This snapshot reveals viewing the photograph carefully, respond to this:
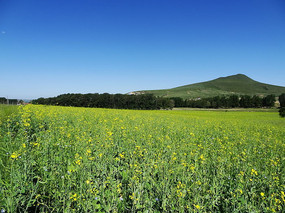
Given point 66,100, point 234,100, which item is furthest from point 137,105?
point 234,100

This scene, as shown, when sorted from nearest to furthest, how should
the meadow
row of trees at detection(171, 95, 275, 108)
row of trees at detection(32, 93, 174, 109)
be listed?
the meadow, row of trees at detection(32, 93, 174, 109), row of trees at detection(171, 95, 275, 108)

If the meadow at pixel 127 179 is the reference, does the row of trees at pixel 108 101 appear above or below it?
above

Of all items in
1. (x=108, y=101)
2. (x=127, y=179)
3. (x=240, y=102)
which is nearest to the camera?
(x=127, y=179)

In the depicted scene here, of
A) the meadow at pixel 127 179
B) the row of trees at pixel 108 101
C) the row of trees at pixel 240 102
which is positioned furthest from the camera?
the row of trees at pixel 240 102

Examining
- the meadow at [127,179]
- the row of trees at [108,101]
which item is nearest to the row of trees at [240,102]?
the row of trees at [108,101]

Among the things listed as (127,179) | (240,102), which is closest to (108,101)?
(127,179)

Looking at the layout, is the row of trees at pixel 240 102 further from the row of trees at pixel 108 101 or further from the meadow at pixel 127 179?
the meadow at pixel 127 179

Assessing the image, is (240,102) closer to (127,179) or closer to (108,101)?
(108,101)

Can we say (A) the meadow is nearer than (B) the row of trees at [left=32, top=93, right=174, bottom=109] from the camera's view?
Yes

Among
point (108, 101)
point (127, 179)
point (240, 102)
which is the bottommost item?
point (127, 179)

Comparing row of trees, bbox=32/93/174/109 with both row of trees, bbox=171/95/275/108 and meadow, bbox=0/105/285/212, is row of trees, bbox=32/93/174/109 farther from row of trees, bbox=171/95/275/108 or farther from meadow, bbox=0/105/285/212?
meadow, bbox=0/105/285/212

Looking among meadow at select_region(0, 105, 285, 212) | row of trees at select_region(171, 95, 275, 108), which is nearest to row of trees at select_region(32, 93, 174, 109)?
row of trees at select_region(171, 95, 275, 108)

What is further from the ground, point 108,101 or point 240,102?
point 108,101

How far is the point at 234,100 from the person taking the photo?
86625 mm
